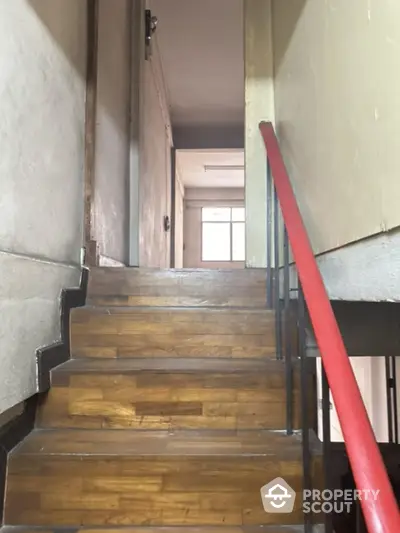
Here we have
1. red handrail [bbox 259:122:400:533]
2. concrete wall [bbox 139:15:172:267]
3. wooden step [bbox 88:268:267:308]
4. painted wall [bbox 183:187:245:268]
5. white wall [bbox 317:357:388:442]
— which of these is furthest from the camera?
painted wall [bbox 183:187:245:268]

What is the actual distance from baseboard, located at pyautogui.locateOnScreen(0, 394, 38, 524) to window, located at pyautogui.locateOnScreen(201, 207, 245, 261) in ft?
23.3

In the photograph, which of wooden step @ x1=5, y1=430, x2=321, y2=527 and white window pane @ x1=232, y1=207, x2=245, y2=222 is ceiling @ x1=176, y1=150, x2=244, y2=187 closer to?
white window pane @ x1=232, y1=207, x2=245, y2=222

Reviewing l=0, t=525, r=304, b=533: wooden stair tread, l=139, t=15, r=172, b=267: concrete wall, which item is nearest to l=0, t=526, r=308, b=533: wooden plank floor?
l=0, t=525, r=304, b=533: wooden stair tread

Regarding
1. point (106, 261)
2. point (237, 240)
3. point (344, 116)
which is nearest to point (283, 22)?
point (344, 116)

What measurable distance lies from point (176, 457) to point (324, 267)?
789 millimetres

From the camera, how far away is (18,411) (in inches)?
54.9

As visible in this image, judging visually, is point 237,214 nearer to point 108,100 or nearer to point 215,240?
point 215,240

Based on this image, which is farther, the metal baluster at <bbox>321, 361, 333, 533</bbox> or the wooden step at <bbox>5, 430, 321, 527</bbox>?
the wooden step at <bbox>5, 430, 321, 527</bbox>

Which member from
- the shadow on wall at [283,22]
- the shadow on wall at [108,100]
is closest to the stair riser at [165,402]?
the shadow on wall at [108,100]

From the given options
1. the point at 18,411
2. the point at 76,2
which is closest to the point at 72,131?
the point at 76,2

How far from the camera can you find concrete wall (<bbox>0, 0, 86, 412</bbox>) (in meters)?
1.32

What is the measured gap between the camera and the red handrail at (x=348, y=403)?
66 centimetres

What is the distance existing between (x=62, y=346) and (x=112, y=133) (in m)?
1.51

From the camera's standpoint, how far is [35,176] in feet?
5.08
